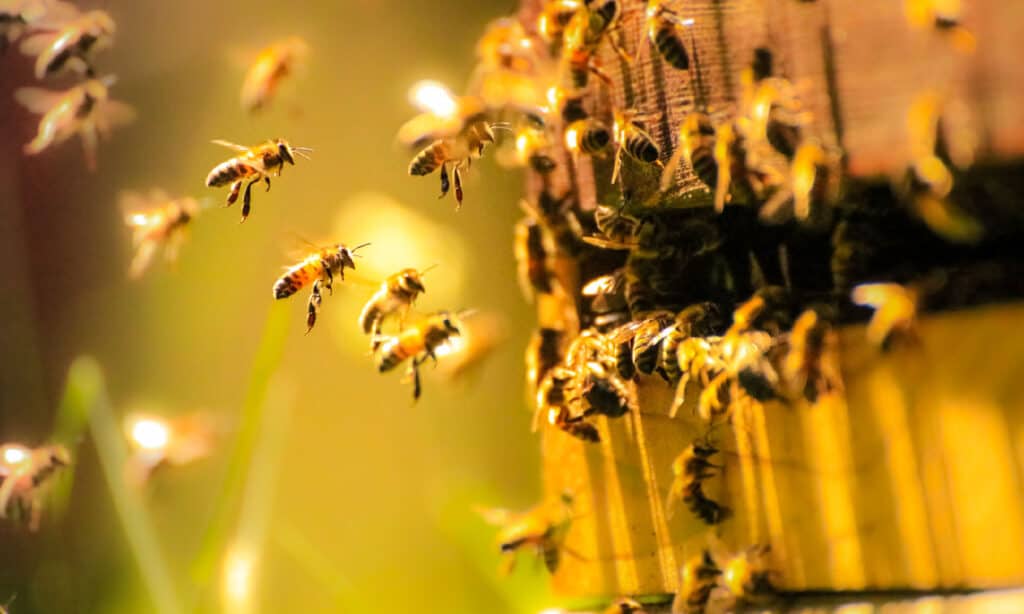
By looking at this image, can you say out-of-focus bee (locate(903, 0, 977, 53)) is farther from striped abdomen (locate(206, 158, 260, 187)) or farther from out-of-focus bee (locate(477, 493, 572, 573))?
striped abdomen (locate(206, 158, 260, 187))

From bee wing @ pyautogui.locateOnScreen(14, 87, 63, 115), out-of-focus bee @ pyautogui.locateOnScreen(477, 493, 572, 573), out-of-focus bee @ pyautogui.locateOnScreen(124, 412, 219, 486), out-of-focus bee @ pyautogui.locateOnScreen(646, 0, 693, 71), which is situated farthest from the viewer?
bee wing @ pyautogui.locateOnScreen(14, 87, 63, 115)

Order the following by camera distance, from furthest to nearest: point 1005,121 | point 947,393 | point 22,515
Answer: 1. point 22,515
2. point 947,393
3. point 1005,121

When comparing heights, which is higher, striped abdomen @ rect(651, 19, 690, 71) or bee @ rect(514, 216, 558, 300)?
striped abdomen @ rect(651, 19, 690, 71)

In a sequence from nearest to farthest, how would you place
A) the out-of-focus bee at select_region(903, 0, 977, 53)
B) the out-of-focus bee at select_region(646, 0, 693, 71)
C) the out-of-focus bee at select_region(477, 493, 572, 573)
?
1. the out-of-focus bee at select_region(903, 0, 977, 53)
2. the out-of-focus bee at select_region(646, 0, 693, 71)
3. the out-of-focus bee at select_region(477, 493, 572, 573)

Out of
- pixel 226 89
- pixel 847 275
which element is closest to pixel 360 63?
pixel 226 89

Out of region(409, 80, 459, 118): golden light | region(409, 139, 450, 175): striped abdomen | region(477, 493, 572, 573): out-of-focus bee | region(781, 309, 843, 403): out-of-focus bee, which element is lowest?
region(477, 493, 572, 573): out-of-focus bee

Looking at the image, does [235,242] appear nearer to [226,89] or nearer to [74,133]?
[226,89]

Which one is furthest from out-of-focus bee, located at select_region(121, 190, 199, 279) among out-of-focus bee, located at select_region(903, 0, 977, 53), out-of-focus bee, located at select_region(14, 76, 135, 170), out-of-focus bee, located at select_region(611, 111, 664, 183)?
out-of-focus bee, located at select_region(903, 0, 977, 53)
